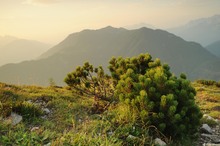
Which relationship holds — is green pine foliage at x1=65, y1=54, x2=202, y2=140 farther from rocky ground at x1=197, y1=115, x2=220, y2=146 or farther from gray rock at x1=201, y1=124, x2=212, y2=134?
gray rock at x1=201, y1=124, x2=212, y2=134

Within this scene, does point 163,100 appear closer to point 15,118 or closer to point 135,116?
point 135,116

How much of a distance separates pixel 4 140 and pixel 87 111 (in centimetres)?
493

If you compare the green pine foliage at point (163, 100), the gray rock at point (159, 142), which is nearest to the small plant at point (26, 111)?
the green pine foliage at point (163, 100)

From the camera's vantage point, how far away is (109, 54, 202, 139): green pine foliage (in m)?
9.26

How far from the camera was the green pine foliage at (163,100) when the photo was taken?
364 inches

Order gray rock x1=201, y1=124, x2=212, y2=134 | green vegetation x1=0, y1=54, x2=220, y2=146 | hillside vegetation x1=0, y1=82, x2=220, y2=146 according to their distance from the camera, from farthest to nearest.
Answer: gray rock x1=201, y1=124, x2=212, y2=134 → green vegetation x1=0, y1=54, x2=220, y2=146 → hillside vegetation x1=0, y1=82, x2=220, y2=146

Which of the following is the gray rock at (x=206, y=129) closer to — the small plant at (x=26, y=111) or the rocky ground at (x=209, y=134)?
the rocky ground at (x=209, y=134)

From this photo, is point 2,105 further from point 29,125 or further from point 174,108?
point 174,108

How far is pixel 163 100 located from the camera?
30.2 feet

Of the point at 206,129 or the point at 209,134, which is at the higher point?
the point at 206,129

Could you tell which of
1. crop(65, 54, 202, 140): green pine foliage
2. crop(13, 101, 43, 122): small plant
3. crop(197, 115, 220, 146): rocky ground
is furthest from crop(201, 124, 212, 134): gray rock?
crop(13, 101, 43, 122): small plant

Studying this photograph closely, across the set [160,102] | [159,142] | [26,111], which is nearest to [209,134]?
[160,102]

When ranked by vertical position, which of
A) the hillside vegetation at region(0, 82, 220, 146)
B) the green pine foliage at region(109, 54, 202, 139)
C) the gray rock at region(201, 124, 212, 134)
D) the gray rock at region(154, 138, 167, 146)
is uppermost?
the green pine foliage at region(109, 54, 202, 139)

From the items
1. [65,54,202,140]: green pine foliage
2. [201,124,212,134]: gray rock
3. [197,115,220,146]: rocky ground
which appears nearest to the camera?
[65,54,202,140]: green pine foliage
